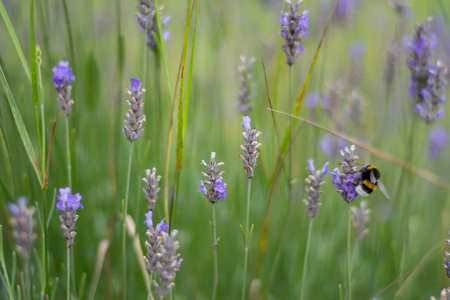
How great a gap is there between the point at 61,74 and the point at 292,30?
0.69m

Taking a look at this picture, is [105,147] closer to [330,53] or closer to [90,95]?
[90,95]

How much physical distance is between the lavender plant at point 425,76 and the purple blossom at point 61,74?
121 centimetres

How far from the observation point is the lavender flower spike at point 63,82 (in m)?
1.49

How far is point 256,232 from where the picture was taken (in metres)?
2.39

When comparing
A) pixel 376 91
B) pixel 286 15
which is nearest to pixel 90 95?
pixel 286 15

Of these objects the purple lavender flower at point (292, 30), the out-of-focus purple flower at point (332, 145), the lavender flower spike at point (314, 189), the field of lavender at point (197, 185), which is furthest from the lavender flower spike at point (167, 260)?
the out-of-focus purple flower at point (332, 145)

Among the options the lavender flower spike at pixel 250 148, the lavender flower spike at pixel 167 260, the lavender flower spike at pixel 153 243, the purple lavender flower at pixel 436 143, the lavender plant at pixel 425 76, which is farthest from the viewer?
the purple lavender flower at pixel 436 143

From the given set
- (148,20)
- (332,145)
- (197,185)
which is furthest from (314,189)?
(332,145)

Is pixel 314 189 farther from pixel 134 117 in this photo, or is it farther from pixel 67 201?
pixel 67 201

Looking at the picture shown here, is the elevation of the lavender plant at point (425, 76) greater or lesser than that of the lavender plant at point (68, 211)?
greater

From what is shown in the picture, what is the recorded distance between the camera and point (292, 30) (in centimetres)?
161

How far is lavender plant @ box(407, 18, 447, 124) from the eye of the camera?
1866 millimetres

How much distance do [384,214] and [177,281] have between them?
49.5 inches

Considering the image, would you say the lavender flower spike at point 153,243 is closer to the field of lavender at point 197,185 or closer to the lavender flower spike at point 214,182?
the field of lavender at point 197,185
